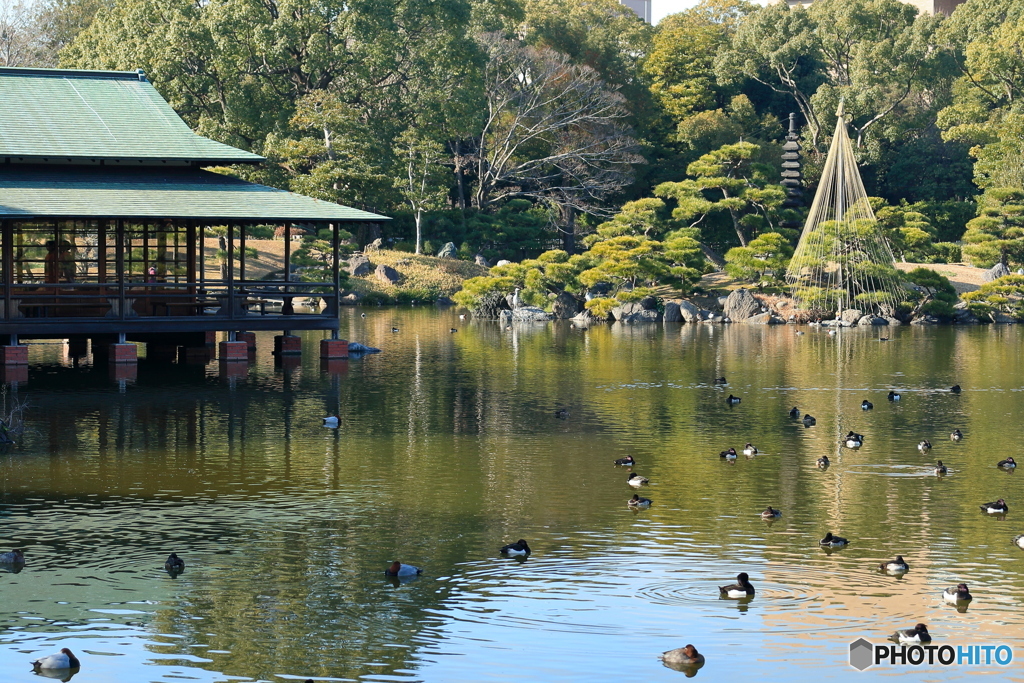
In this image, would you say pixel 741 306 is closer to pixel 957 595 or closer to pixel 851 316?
pixel 851 316

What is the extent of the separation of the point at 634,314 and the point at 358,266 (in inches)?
573

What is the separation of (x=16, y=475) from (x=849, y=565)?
1146 cm

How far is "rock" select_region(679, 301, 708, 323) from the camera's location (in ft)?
176

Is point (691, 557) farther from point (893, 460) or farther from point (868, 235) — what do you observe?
point (868, 235)

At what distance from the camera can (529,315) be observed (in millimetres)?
53750

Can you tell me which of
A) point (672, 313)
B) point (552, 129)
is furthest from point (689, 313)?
point (552, 129)

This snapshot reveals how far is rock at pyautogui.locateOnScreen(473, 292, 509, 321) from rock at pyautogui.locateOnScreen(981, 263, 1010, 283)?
69.2 ft

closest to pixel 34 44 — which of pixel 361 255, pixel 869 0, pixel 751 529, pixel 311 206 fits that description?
pixel 361 255

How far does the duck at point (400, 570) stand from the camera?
44.1 feet

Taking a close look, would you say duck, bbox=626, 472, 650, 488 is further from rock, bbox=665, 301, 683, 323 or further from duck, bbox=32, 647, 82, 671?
rock, bbox=665, 301, 683, 323

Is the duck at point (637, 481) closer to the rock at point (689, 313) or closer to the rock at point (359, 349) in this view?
the rock at point (359, 349)

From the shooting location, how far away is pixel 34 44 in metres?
78.4

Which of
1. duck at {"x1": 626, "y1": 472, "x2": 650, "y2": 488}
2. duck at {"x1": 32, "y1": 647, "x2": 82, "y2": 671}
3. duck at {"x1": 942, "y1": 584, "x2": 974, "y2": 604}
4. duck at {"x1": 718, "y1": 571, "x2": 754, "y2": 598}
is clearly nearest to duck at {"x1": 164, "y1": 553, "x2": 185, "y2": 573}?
duck at {"x1": 32, "y1": 647, "x2": 82, "y2": 671}

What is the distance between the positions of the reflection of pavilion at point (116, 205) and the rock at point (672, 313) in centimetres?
2292
